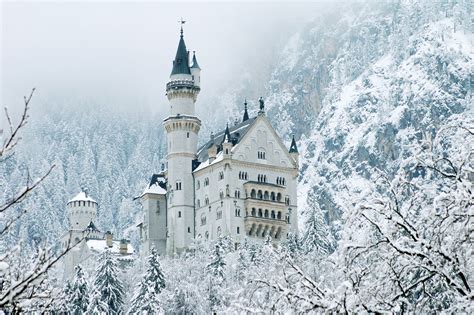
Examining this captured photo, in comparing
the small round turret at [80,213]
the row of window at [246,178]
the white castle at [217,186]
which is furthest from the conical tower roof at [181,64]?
the small round turret at [80,213]

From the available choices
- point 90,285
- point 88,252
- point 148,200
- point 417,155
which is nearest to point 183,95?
point 148,200

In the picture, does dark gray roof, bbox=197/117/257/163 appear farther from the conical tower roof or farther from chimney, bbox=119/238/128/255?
chimney, bbox=119/238/128/255

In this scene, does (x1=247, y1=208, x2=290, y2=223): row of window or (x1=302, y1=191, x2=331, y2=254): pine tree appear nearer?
(x1=302, y1=191, x2=331, y2=254): pine tree

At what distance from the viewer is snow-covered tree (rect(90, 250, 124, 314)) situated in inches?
3253

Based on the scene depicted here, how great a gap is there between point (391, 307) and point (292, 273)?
1.31 metres

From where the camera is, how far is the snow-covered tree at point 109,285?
82.6 meters

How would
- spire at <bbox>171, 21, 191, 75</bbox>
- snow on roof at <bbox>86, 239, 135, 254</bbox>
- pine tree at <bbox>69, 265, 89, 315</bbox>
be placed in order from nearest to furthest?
1. pine tree at <bbox>69, 265, 89, 315</bbox>
2. spire at <bbox>171, 21, 191, 75</bbox>
3. snow on roof at <bbox>86, 239, 135, 254</bbox>

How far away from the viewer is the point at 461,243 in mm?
13922

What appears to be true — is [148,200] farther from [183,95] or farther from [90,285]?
[90,285]

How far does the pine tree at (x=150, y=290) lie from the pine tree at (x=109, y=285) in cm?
233

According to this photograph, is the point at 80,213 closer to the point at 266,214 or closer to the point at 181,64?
the point at 181,64

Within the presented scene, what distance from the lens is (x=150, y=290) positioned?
260ft

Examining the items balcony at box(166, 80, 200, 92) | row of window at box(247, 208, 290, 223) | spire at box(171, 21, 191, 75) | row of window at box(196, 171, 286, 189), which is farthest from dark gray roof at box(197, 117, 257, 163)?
spire at box(171, 21, 191, 75)

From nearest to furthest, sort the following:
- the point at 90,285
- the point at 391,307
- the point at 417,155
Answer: the point at 391,307 < the point at 417,155 < the point at 90,285
